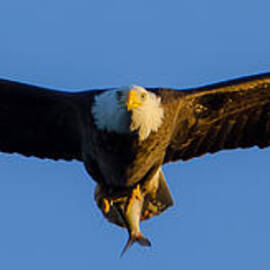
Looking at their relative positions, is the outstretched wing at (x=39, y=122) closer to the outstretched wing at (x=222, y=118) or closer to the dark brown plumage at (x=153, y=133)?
the dark brown plumage at (x=153, y=133)

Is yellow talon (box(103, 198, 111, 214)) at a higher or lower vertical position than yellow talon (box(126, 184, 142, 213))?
higher

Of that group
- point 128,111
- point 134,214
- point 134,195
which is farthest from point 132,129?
point 134,214

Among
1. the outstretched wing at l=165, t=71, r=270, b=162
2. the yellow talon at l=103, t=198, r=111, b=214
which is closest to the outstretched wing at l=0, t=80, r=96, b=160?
the yellow talon at l=103, t=198, r=111, b=214

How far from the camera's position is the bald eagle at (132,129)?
1258 cm

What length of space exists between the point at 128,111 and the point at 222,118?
138 cm

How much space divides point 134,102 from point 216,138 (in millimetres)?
1504

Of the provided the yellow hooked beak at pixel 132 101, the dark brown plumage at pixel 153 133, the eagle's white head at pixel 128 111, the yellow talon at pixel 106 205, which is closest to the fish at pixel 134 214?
the yellow talon at pixel 106 205

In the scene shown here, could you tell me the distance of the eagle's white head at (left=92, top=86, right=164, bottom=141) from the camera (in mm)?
12453

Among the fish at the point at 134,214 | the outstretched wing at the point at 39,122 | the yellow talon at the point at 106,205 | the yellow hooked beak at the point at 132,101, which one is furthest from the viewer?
the yellow talon at the point at 106,205

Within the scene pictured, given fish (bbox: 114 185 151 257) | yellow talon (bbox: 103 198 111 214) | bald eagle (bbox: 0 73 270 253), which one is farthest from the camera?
yellow talon (bbox: 103 198 111 214)

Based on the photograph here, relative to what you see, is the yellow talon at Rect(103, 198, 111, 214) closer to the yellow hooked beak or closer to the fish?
the fish

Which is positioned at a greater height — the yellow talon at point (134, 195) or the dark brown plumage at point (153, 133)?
the dark brown plumage at point (153, 133)

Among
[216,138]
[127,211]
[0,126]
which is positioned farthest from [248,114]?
[0,126]

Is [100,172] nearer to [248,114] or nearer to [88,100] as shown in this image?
[88,100]
